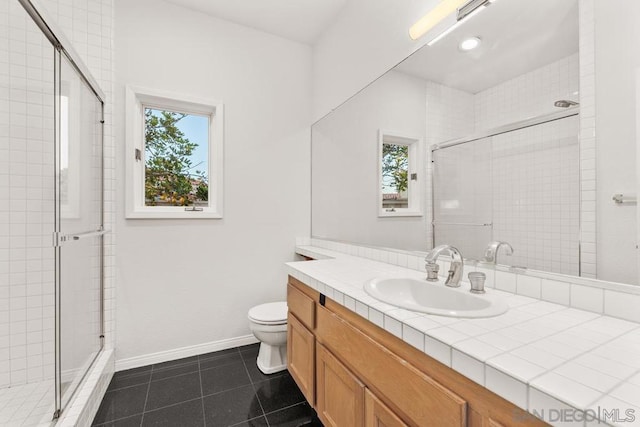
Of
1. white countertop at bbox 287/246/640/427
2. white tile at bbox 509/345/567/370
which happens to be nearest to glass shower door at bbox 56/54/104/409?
white countertop at bbox 287/246/640/427

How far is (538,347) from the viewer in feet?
2.07

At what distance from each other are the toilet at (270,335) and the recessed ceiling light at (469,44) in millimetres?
1770

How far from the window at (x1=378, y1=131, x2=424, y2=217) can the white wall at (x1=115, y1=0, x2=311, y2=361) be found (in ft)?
3.11

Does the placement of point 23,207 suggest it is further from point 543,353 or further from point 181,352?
point 543,353

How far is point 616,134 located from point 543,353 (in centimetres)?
68

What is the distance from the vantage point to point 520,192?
106 centimetres

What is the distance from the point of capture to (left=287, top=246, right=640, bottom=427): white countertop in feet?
1.50

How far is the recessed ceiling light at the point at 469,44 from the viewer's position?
124 cm

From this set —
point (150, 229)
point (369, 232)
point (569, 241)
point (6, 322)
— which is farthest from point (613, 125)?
point (6, 322)

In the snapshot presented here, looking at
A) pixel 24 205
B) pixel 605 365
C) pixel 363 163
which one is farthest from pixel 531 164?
pixel 24 205

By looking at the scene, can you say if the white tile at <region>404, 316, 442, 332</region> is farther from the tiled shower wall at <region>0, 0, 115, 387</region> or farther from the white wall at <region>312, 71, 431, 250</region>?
the tiled shower wall at <region>0, 0, 115, 387</region>

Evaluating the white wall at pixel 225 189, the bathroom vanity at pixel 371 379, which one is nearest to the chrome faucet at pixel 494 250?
the bathroom vanity at pixel 371 379

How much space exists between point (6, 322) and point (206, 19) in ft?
7.77

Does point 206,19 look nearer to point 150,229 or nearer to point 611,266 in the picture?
point 150,229
